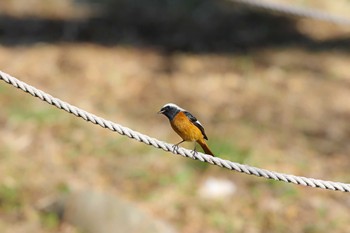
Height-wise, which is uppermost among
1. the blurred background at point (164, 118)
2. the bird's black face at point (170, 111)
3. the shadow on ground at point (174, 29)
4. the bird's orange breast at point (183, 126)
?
the shadow on ground at point (174, 29)

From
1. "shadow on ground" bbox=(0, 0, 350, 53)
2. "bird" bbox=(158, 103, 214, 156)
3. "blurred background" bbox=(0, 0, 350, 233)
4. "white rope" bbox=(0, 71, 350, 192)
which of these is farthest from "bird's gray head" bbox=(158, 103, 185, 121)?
"shadow on ground" bbox=(0, 0, 350, 53)

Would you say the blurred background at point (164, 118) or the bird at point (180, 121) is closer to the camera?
the bird at point (180, 121)

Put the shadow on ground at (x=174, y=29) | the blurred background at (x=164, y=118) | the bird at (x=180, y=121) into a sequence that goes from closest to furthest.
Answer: the bird at (x=180, y=121)
the blurred background at (x=164, y=118)
the shadow on ground at (x=174, y=29)

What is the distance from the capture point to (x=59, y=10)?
31.7 feet

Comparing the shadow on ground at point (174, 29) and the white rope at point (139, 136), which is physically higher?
the shadow on ground at point (174, 29)

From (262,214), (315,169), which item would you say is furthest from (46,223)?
(315,169)

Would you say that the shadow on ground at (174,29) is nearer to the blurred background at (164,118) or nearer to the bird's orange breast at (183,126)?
the blurred background at (164,118)

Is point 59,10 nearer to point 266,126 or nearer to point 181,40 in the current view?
point 181,40

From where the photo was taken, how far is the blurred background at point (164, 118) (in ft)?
19.8

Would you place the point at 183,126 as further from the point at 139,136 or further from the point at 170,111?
the point at 139,136

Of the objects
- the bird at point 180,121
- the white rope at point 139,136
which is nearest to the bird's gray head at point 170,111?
the bird at point 180,121

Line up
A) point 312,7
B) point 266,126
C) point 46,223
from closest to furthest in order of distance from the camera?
point 46,223 → point 266,126 → point 312,7

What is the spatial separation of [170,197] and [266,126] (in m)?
1.66

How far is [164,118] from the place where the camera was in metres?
7.43
